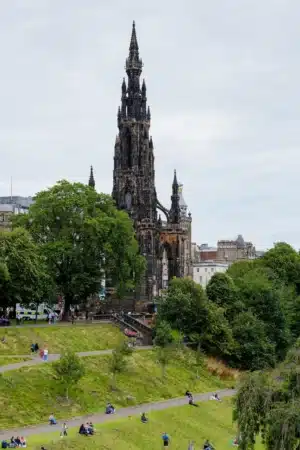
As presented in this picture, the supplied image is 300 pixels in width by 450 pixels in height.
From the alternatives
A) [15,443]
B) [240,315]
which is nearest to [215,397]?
[240,315]

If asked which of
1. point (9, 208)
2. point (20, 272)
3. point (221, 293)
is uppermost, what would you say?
point (9, 208)

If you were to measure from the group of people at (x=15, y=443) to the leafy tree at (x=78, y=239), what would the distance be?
4031 centimetres

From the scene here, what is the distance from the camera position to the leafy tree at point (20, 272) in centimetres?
7344

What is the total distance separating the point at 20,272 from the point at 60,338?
7533 mm

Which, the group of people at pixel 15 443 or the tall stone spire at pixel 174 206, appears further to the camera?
the tall stone spire at pixel 174 206

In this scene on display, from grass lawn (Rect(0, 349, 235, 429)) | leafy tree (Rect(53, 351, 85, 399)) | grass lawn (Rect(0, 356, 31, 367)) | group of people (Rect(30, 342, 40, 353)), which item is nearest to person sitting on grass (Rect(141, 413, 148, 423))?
grass lawn (Rect(0, 349, 235, 429))

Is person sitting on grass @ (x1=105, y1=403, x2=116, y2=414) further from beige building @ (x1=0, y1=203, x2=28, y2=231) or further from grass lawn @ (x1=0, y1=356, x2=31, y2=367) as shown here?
beige building @ (x1=0, y1=203, x2=28, y2=231)

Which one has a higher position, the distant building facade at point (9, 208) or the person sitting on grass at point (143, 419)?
the distant building facade at point (9, 208)

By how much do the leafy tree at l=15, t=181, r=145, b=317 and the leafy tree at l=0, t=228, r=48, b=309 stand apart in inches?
252

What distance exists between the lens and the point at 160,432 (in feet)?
171

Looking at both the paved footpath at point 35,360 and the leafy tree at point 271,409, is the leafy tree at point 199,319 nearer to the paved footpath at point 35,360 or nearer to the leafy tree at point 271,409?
the paved footpath at point 35,360

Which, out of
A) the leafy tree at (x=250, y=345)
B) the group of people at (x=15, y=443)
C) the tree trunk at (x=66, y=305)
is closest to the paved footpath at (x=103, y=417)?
the group of people at (x=15, y=443)

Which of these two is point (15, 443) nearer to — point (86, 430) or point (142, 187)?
point (86, 430)

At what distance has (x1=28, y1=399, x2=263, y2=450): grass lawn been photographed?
1772 inches
